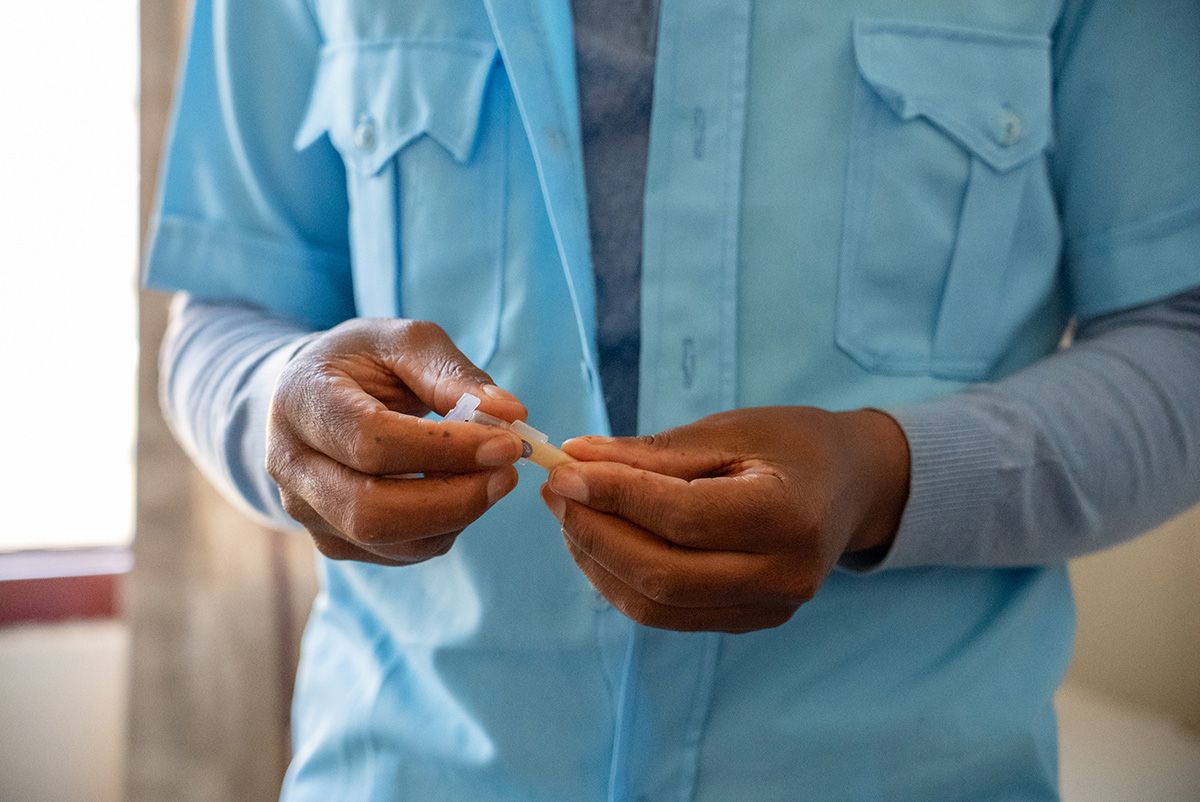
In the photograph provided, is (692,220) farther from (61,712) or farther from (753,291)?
(61,712)

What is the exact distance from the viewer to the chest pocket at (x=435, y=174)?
1.98 ft

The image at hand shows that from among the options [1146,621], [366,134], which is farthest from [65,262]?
[1146,621]

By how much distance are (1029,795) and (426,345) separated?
531mm

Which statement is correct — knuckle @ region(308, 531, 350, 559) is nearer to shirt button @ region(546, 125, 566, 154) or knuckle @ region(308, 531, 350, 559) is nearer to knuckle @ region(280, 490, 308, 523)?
knuckle @ region(280, 490, 308, 523)

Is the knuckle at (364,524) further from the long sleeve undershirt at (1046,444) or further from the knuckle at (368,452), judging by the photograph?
the long sleeve undershirt at (1046,444)

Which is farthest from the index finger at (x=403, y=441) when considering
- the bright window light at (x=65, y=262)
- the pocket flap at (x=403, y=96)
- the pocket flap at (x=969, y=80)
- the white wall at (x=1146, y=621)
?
the bright window light at (x=65, y=262)

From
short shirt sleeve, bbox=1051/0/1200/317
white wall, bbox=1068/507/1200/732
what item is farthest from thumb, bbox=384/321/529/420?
white wall, bbox=1068/507/1200/732

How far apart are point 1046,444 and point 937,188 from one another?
20 cm

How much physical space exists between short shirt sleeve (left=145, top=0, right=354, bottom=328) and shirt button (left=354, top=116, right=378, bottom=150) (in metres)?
0.10

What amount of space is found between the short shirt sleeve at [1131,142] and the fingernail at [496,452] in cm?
50

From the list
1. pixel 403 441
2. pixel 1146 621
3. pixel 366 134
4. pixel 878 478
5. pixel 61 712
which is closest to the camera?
pixel 403 441

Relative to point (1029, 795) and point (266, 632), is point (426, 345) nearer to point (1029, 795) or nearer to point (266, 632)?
point (1029, 795)

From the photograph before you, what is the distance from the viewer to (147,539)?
47.9 inches

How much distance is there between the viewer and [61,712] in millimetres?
1370
